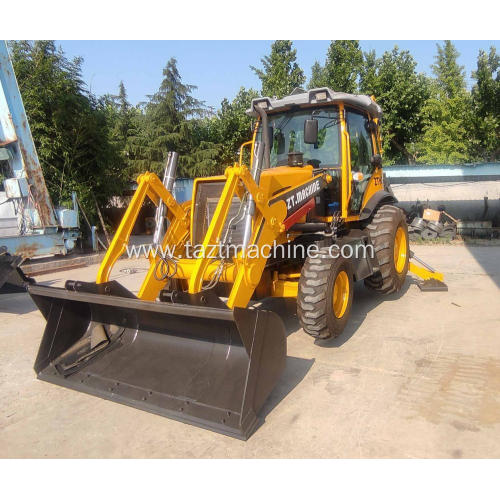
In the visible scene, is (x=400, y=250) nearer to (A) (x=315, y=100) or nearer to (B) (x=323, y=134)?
(B) (x=323, y=134)

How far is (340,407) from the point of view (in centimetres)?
299

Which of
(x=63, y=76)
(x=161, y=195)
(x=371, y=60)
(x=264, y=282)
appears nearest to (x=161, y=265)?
(x=161, y=195)

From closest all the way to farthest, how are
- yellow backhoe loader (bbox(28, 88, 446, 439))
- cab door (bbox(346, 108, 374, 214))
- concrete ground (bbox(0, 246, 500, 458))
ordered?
1. concrete ground (bbox(0, 246, 500, 458))
2. yellow backhoe loader (bbox(28, 88, 446, 439))
3. cab door (bbox(346, 108, 374, 214))

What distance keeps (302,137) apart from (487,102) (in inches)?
610

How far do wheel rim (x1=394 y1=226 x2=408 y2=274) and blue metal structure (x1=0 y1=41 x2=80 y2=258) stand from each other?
7.21m

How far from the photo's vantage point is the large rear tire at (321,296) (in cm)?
366

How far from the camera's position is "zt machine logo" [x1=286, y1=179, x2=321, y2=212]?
13.1 ft

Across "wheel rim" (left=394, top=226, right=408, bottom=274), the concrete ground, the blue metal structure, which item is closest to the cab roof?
"wheel rim" (left=394, top=226, right=408, bottom=274)

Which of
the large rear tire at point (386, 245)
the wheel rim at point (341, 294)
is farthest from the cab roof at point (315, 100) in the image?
the wheel rim at point (341, 294)

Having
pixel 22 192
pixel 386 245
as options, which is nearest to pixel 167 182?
pixel 386 245

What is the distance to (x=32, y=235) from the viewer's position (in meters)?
8.71

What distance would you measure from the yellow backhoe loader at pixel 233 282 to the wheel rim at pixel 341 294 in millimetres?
10

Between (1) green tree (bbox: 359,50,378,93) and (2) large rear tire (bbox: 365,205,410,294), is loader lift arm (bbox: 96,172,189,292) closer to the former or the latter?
(2) large rear tire (bbox: 365,205,410,294)

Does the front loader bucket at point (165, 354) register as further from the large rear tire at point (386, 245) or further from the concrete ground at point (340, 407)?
the large rear tire at point (386, 245)
